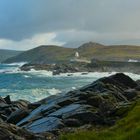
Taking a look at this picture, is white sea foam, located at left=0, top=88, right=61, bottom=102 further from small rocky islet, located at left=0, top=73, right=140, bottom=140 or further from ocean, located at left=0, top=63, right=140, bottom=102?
small rocky islet, located at left=0, top=73, right=140, bottom=140

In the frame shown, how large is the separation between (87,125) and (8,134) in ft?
21.7

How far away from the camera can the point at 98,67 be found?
197 m

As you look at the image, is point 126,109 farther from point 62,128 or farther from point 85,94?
point 85,94

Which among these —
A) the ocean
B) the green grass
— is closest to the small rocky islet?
the green grass

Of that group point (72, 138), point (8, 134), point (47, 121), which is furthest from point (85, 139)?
point (47, 121)

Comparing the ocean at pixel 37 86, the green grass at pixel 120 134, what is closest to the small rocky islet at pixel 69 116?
the green grass at pixel 120 134

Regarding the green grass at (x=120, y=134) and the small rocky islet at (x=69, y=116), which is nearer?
the green grass at (x=120, y=134)

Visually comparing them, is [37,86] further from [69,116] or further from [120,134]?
[120,134]

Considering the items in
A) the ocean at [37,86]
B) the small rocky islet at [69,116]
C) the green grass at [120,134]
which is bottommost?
the ocean at [37,86]

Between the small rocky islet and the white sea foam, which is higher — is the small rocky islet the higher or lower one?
the higher one

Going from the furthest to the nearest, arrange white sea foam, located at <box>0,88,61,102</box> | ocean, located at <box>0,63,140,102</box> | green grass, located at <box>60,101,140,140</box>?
1. ocean, located at <box>0,63,140,102</box>
2. white sea foam, located at <box>0,88,61,102</box>
3. green grass, located at <box>60,101,140,140</box>

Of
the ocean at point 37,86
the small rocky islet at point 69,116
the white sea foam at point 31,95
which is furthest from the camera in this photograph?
the ocean at point 37,86

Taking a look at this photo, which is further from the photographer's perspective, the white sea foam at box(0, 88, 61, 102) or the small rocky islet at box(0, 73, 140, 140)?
the white sea foam at box(0, 88, 61, 102)

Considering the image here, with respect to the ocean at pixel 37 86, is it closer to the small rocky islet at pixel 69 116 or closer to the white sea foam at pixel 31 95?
the white sea foam at pixel 31 95
